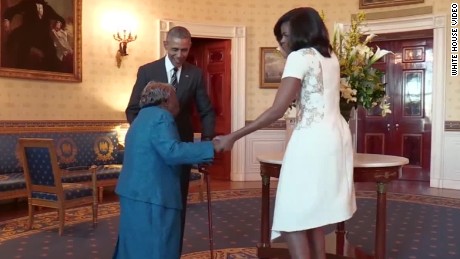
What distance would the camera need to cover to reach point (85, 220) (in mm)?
5277

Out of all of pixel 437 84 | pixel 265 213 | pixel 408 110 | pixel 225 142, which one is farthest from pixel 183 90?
pixel 408 110

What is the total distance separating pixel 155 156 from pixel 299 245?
2.74 ft

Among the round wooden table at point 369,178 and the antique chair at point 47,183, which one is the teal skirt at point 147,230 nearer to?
the round wooden table at point 369,178

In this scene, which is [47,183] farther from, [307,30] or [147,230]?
[307,30]

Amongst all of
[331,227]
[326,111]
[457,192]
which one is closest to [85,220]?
[331,227]

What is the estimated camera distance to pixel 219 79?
8875 millimetres

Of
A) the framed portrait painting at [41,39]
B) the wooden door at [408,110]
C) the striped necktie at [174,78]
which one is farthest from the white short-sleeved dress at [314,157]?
the wooden door at [408,110]

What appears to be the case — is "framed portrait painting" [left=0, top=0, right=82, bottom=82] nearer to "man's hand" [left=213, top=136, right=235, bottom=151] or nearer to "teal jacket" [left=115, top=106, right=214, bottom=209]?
"teal jacket" [left=115, top=106, right=214, bottom=209]

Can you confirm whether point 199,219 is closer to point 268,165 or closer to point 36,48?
point 268,165

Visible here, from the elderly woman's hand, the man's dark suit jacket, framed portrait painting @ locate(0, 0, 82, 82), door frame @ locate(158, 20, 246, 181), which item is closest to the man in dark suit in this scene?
the man's dark suit jacket

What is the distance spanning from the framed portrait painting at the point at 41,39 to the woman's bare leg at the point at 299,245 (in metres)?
5.15

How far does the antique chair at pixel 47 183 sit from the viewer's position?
4.71m

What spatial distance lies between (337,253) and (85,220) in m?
2.84

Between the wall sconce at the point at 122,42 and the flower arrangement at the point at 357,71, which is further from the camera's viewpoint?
the wall sconce at the point at 122,42
